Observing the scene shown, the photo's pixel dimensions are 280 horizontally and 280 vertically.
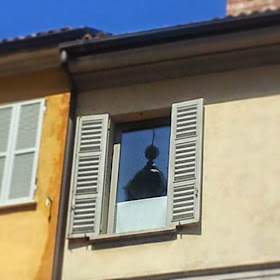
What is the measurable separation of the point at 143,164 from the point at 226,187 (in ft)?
4.16

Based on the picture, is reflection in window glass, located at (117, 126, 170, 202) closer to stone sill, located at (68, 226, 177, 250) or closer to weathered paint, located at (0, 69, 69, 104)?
stone sill, located at (68, 226, 177, 250)

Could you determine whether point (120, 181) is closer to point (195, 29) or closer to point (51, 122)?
point (51, 122)

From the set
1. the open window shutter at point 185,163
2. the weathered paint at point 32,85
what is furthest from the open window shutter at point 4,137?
the open window shutter at point 185,163

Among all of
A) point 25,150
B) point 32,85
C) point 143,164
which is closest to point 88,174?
point 143,164

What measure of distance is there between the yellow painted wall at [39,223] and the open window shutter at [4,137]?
0.47 meters

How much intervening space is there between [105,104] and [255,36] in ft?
6.55

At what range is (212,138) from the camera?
454 inches

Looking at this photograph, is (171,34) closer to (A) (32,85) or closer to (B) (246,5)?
(A) (32,85)

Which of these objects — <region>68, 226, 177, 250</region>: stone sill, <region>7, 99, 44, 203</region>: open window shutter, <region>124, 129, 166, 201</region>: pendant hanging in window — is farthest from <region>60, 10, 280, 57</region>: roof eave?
<region>68, 226, 177, 250</region>: stone sill

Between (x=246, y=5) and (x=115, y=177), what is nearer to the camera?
(x=115, y=177)

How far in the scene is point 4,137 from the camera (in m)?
12.5

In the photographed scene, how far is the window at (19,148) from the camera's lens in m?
12.0

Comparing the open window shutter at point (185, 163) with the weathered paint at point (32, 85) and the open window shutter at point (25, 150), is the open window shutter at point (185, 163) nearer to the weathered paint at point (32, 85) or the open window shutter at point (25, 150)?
the weathered paint at point (32, 85)

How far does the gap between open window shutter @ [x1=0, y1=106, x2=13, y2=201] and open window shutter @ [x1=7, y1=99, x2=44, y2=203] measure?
87mm
